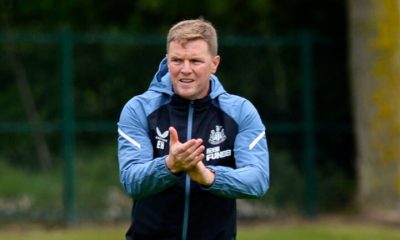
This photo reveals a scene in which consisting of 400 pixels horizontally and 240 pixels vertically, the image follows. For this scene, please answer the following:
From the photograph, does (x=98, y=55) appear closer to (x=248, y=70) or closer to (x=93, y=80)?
(x=93, y=80)

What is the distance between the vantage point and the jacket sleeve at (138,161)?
4.85 meters

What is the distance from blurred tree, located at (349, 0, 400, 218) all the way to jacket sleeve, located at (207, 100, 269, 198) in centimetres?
829

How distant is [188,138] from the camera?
5176 millimetres

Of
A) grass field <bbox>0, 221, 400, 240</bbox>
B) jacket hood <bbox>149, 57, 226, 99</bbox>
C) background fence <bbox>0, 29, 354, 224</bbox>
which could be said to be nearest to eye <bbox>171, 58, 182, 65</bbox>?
jacket hood <bbox>149, 57, 226, 99</bbox>

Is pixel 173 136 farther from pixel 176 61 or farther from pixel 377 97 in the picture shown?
pixel 377 97

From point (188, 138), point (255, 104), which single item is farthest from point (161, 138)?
point (255, 104)

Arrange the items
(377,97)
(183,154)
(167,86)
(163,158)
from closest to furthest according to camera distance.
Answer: (183,154) < (163,158) < (167,86) < (377,97)

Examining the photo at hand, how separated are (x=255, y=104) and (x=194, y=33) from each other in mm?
8486

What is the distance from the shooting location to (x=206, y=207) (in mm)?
5258

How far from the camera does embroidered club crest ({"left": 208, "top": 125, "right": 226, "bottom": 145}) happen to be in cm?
520

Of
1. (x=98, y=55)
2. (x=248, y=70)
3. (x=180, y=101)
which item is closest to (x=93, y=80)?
(x=98, y=55)

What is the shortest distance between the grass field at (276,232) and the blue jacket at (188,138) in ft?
21.4

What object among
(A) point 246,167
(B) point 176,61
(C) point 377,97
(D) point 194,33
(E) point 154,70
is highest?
(E) point 154,70

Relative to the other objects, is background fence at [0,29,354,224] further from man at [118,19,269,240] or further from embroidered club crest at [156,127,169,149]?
embroidered club crest at [156,127,169,149]
